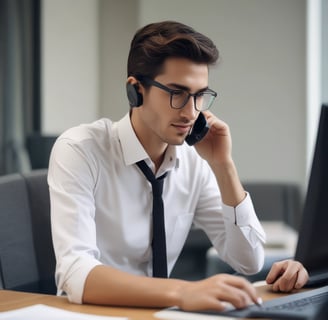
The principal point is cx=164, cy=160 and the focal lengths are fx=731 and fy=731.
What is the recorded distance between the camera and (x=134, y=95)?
1.98m

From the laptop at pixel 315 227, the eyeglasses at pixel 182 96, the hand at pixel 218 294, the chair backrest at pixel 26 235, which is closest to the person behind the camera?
the hand at pixel 218 294

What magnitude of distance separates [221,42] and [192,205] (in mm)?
2888

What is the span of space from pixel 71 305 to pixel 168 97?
2.05 feet

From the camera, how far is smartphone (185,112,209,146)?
2.05 meters

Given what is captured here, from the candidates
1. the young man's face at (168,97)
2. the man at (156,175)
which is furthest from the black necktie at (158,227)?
the young man's face at (168,97)

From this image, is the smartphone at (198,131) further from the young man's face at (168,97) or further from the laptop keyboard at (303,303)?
the laptop keyboard at (303,303)

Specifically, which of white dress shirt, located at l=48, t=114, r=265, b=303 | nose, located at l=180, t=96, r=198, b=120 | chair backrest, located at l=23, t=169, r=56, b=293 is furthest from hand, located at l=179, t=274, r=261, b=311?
chair backrest, located at l=23, t=169, r=56, b=293

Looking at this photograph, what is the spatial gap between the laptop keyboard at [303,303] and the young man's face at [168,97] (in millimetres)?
570

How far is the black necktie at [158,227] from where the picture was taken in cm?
205

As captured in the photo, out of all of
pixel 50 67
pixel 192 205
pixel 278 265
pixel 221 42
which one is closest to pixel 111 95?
pixel 50 67

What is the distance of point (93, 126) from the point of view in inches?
83.3

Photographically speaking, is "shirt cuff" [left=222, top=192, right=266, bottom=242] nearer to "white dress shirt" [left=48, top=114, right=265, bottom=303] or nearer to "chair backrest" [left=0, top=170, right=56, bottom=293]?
"white dress shirt" [left=48, top=114, right=265, bottom=303]

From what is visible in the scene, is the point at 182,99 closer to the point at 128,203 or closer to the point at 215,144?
the point at 215,144

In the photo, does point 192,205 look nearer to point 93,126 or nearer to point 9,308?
point 93,126
